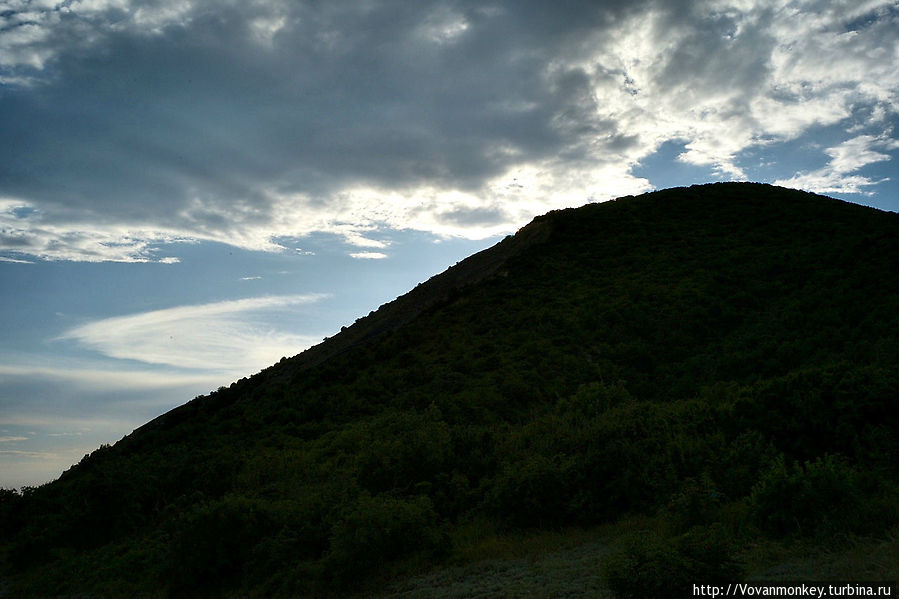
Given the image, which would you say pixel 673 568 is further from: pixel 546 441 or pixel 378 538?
pixel 546 441

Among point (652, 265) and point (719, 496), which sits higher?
point (652, 265)

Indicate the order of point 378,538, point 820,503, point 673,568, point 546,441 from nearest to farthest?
point 673,568
point 820,503
point 378,538
point 546,441

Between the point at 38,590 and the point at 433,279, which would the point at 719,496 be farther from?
the point at 433,279

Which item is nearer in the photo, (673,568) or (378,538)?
(673,568)

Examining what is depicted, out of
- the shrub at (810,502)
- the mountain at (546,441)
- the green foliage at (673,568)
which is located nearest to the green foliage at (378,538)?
the mountain at (546,441)

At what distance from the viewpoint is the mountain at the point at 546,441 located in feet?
31.0

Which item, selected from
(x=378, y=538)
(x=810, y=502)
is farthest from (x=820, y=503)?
(x=378, y=538)

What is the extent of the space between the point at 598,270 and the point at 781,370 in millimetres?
14842

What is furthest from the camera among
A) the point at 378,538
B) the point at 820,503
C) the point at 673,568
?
the point at 378,538

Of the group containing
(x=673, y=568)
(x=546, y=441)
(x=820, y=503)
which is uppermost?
(x=546, y=441)

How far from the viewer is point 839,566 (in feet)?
22.6

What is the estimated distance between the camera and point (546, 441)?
14984 millimetres

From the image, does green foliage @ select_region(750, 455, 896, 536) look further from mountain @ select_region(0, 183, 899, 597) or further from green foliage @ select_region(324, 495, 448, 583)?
green foliage @ select_region(324, 495, 448, 583)

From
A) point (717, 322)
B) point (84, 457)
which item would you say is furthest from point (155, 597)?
point (717, 322)
